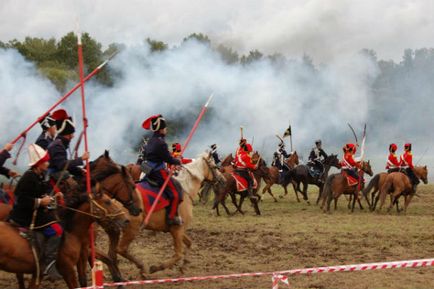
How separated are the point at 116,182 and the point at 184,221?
2496 mm

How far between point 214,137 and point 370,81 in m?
13.5

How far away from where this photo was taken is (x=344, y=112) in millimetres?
43500

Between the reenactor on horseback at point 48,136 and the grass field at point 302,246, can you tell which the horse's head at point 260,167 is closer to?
the grass field at point 302,246

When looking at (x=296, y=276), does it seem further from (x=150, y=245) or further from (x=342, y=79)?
(x=342, y=79)

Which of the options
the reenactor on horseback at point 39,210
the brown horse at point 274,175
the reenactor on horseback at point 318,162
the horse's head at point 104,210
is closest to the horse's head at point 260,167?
the brown horse at point 274,175

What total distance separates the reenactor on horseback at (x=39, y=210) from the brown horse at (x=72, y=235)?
123mm

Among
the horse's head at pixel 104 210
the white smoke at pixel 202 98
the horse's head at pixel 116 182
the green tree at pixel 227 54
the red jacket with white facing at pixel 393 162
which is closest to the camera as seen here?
the horse's head at pixel 104 210

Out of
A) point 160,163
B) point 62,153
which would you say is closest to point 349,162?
point 160,163

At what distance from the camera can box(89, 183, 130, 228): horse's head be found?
7715mm

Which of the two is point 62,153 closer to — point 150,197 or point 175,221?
point 150,197

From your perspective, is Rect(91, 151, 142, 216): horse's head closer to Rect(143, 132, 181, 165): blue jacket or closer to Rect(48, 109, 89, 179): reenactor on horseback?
Rect(48, 109, 89, 179): reenactor on horseback

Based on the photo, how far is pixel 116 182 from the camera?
8.46 metres

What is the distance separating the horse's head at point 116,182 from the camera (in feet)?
27.6

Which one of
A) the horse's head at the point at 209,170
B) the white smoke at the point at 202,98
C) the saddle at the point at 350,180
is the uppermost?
the white smoke at the point at 202,98
